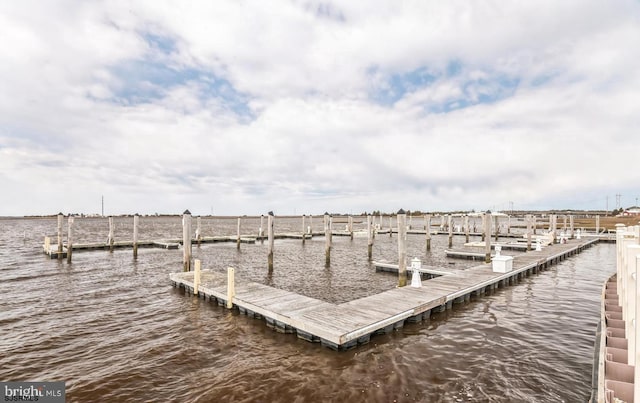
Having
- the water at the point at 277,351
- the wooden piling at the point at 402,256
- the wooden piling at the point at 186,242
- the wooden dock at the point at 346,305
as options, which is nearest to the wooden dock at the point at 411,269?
the wooden dock at the point at 346,305

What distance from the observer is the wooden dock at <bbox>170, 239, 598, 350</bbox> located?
8.09m

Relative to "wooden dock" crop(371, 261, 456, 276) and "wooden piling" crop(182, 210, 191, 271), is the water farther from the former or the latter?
"wooden dock" crop(371, 261, 456, 276)

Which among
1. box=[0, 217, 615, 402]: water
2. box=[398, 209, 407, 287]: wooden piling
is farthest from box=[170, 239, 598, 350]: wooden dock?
box=[398, 209, 407, 287]: wooden piling

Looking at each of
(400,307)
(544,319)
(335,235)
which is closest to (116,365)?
(400,307)

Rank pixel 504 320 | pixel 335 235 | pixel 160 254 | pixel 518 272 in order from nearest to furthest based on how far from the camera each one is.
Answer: pixel 504 320
pixel 518 272
pixel 160 254
pixel 335 235

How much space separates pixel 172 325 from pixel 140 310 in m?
2.41

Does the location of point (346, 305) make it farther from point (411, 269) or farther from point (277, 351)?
point (411, 269)

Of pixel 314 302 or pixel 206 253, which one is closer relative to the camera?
pixel 314 302

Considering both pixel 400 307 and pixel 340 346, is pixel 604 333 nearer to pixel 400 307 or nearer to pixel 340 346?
pixel 400 307

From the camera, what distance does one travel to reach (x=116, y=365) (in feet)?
24.5

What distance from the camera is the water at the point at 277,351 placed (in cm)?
635

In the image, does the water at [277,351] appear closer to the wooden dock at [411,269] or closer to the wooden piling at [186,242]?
the wooden piling at [186,242]

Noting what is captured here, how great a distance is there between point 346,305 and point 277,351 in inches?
103

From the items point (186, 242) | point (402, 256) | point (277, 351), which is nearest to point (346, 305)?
point (277, 351)
